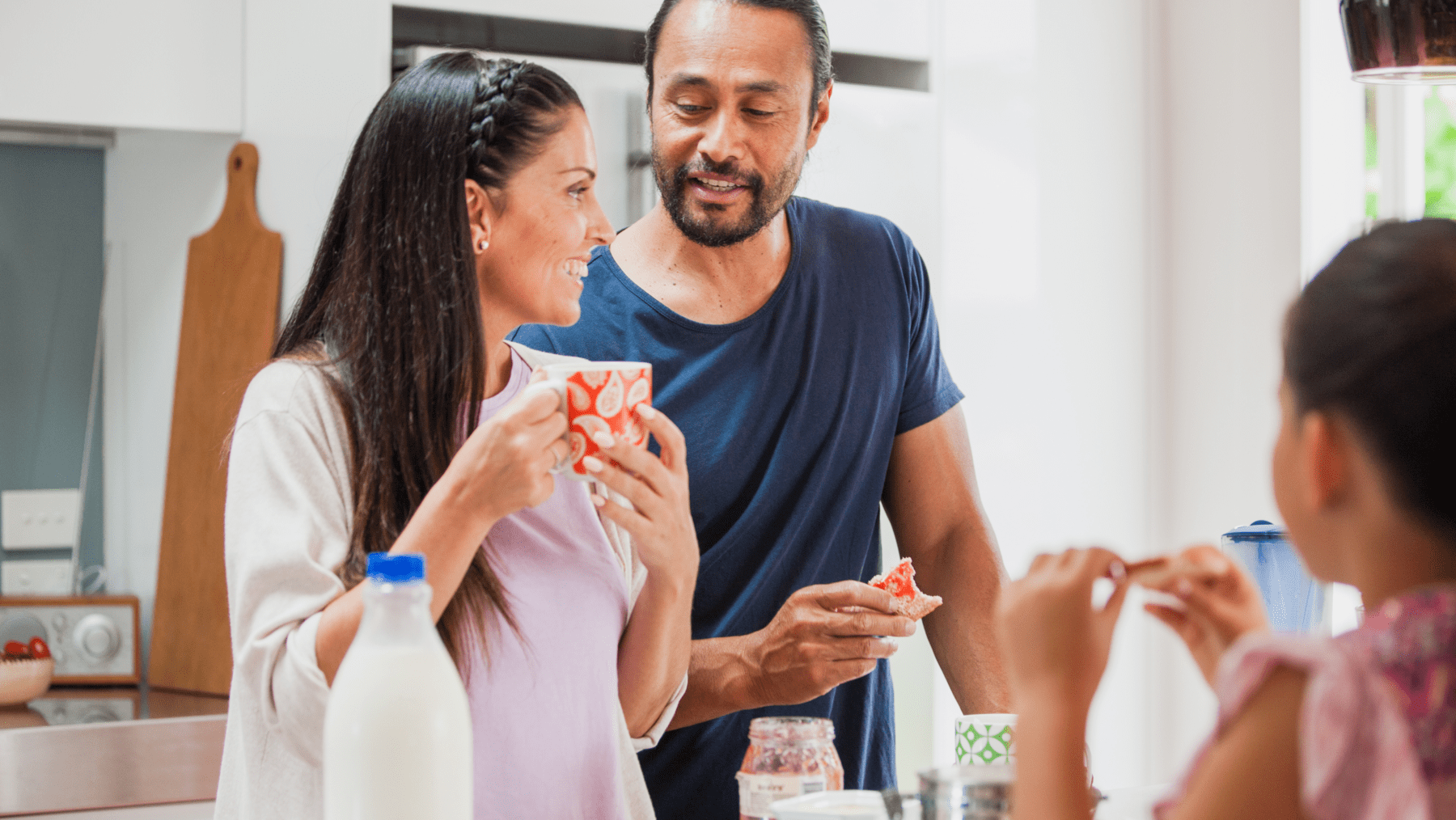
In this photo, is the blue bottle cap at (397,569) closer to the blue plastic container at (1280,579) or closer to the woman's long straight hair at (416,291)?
the woman's long straight hair at (416,291)

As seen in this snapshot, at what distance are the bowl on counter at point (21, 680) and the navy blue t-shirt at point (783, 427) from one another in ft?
3.78

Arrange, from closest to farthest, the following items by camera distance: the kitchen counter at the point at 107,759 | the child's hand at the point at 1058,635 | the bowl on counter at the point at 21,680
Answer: the child's hand at the point at 1058,635 → the kitchen counter at the point at 107,759 → the bowl on counter at the point at 21,680

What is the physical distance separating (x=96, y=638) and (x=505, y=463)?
166 centimetres

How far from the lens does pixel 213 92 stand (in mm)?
2318

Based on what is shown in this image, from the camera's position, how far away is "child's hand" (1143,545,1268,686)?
0.80m

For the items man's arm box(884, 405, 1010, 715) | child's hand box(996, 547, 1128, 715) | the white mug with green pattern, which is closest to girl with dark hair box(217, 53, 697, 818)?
the white mug with green pattern

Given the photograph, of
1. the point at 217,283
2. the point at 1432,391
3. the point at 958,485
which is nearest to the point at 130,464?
the point at 217,283

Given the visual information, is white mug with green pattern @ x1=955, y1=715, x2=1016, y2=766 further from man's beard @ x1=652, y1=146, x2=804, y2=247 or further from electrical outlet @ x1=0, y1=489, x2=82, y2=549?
electrical outlet @ x1=0, y1=489, x2=82, y2=549

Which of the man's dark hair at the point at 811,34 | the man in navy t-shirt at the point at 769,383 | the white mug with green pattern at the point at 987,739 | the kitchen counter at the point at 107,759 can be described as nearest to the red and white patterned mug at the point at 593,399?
the white mug with green pattern at the point at 987,739

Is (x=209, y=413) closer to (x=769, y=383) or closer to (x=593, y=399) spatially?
(x=769, y=383)

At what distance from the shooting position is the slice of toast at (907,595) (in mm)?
1354

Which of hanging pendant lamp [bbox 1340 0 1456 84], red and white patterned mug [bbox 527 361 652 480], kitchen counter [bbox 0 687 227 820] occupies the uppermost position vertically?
hanging pendant lamp [bbox 1340 0 1456 84]

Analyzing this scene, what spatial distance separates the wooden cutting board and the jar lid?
4.84 ft

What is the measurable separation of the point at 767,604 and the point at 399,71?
1.12 metres
